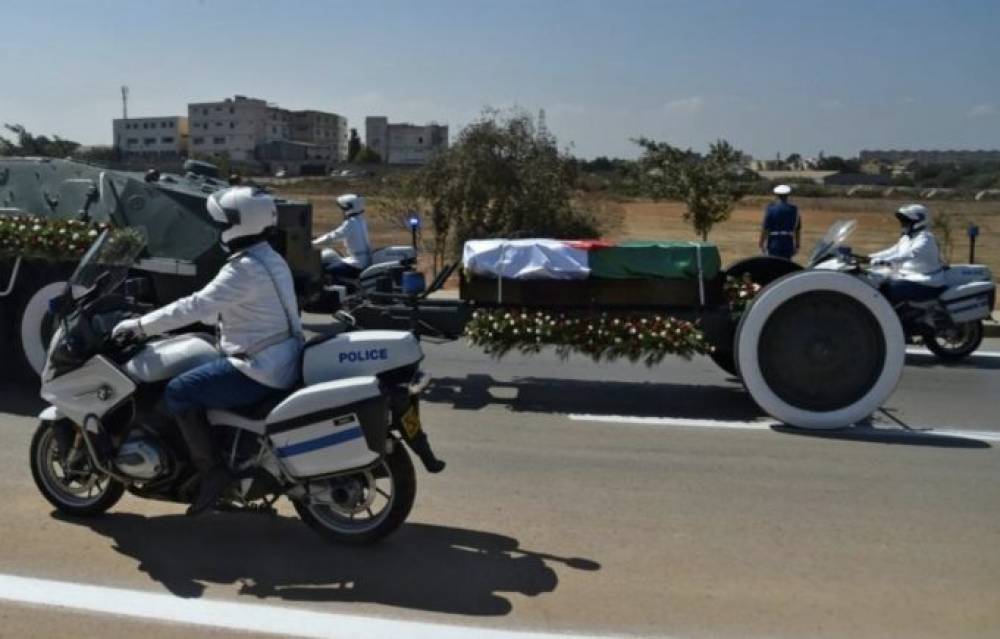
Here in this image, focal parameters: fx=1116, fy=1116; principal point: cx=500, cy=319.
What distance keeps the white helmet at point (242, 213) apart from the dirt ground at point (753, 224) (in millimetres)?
15689

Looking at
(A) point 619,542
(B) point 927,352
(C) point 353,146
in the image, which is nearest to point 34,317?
(A) point 619,542

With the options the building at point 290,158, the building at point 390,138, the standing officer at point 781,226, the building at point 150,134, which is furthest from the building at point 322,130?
the standing officer at point 781,226

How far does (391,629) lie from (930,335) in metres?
8.89

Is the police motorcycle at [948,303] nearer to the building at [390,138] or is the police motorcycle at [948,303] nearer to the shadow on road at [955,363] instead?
the shadow on road at [955,363]

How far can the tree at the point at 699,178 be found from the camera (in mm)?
21250

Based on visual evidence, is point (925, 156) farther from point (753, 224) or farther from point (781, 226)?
point (781, 226)

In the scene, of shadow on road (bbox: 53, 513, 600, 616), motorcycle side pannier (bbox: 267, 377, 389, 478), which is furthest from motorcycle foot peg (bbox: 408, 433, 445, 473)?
shadow on road (bbox: 53, 513, 600, 616)

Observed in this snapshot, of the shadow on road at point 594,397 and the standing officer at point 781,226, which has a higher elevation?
the standing officer at point 781,226

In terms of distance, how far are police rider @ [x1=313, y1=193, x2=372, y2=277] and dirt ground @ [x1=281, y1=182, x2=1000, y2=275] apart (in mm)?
8676

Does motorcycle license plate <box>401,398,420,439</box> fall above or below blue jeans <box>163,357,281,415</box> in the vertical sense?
below

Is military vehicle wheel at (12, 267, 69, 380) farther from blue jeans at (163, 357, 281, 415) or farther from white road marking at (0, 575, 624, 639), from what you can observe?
white road marking at (0, 575, 624, 639)

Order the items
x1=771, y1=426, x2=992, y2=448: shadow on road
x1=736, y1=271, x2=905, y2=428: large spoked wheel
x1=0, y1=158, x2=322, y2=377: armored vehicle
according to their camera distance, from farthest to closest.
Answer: x1=0, y1=158, x2=322, y2=377: armored vehicle
x1=736, y1=271, x2=905, y2=428: large spoked wheel
x1=771, y1=426, x2=992, y2=448: shadow on road

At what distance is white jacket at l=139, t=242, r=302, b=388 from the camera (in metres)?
5.47

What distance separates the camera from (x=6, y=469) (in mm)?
7121
